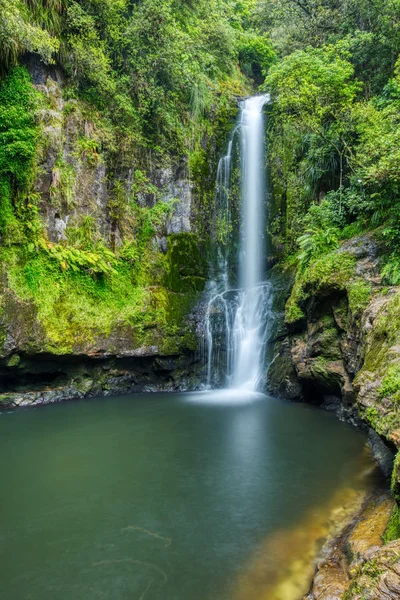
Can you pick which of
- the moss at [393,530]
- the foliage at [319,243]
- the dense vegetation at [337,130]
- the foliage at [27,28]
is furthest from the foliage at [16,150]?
the moss at [393,530]

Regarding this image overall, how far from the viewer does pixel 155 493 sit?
600 centimetres

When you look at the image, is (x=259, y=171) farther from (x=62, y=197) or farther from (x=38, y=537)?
(x=38, y=537)

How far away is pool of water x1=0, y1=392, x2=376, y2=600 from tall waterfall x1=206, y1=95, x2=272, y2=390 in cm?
285

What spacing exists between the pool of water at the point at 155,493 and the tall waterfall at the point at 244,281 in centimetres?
285

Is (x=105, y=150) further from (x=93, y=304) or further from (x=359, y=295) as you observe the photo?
(x=359, y=295)

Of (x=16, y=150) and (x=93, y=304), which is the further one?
(x=93, y=304)

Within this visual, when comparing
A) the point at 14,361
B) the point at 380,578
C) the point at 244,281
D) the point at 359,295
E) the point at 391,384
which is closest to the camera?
the point at 380,578

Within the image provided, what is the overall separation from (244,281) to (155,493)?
10815mm

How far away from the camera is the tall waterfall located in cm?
1321

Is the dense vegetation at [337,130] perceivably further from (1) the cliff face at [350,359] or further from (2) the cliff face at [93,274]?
(2) the cliff face at [93,274]

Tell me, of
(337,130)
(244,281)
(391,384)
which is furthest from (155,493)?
(337,130)

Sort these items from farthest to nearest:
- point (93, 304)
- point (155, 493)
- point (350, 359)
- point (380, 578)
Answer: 1. point (93, 304)
2. point (350, 359)
3. point (155, 493)
4. point (380, 578)

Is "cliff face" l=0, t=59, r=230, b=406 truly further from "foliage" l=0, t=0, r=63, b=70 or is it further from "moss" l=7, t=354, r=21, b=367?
"foliage" l=0, t=0, r=63, b=70

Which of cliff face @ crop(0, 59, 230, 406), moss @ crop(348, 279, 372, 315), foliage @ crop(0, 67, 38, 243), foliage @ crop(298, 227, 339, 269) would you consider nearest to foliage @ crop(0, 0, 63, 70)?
foliage @ crop(0, 67, 38, 243)
